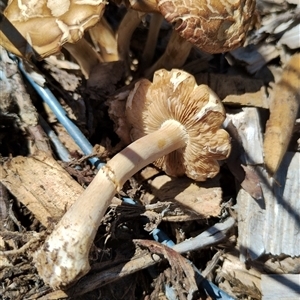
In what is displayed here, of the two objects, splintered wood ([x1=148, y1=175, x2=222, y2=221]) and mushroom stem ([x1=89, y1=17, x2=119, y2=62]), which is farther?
mushroom stem ([x1=89, y1=17, x2=119, y2=62])

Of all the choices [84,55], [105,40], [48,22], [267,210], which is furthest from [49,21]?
[267,210]

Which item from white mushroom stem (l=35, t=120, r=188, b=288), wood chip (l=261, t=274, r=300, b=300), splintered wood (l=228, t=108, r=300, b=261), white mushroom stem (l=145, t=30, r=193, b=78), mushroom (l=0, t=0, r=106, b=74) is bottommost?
wood chip (l=261, t=274, r=300, b=300)

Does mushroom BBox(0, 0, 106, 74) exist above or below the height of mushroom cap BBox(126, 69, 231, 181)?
above

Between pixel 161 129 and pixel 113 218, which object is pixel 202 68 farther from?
pixel 113 218

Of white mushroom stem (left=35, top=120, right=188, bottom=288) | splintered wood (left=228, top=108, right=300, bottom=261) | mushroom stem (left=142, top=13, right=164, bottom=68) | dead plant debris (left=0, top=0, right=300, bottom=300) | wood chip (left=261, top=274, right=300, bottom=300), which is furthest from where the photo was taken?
mushroom stem (left=142, top=13, right=164, bottom=68)

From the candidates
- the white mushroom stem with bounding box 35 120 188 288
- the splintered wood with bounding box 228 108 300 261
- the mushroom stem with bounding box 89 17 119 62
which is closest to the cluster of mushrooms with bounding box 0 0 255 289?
the white mushroom stem with bounding box 35 120 188 288

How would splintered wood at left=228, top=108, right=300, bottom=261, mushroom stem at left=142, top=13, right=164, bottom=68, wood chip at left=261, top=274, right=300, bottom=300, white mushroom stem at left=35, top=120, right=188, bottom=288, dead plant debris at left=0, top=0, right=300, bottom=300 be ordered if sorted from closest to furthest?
white mushroom stem at left=35, top=120, right=188, bottom=288, dead plant debris at left=0, top=0, right=300, bottom=300, wood chip at left=261, top=274, right=300, bottom=300, splintered wood at left=228, top=108, right=300, bottom=261, mushroom stem at left=142, top=13, right=164, bottom=68

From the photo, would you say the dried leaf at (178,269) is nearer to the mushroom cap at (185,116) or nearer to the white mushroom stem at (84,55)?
the mushroom cap at (185,116)

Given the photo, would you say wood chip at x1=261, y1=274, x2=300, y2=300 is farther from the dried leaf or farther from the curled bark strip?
the curled bark strip
